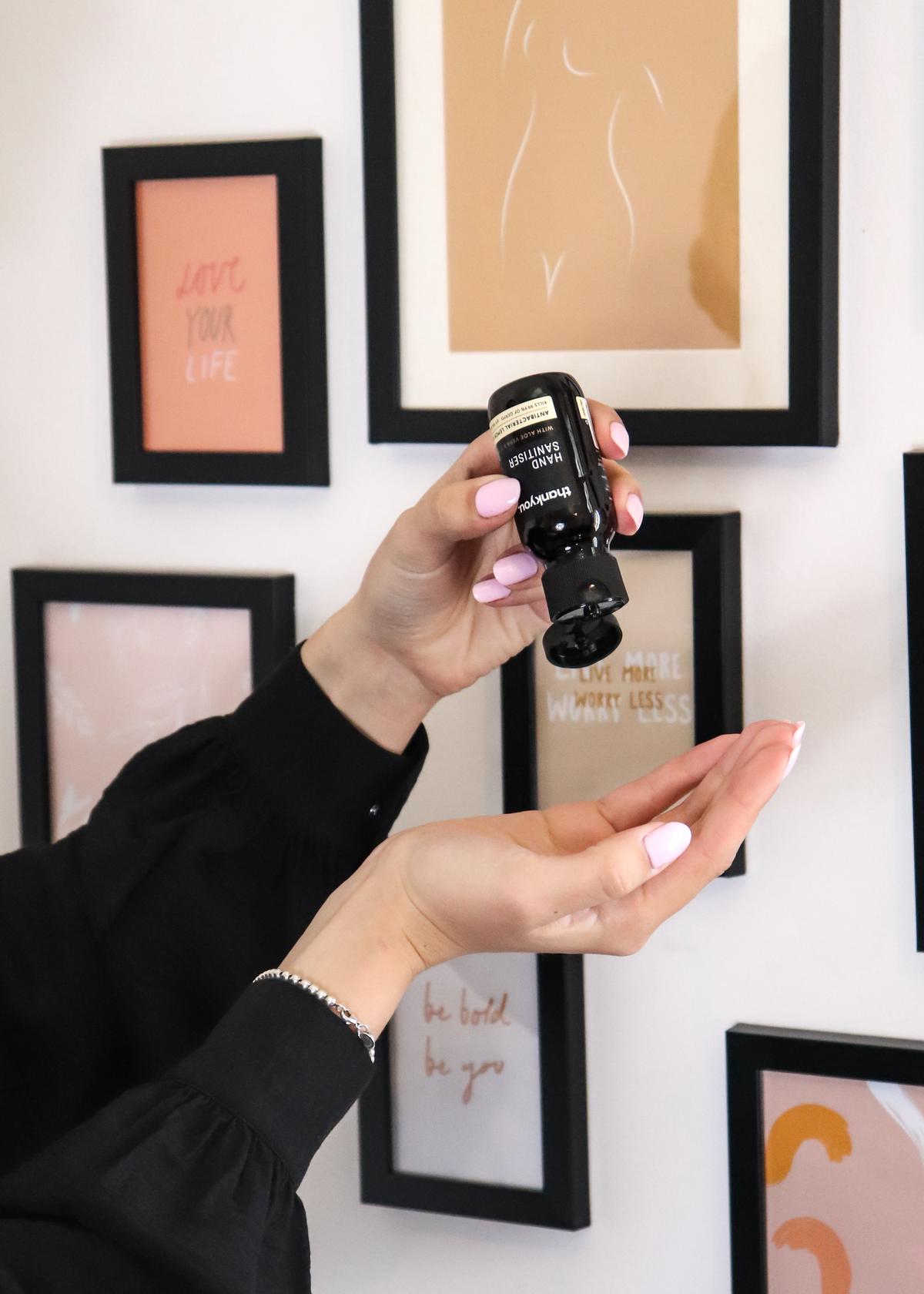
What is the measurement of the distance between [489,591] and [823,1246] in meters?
0.45

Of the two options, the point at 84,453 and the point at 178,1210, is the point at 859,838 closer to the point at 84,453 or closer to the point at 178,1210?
the point at 178,1210

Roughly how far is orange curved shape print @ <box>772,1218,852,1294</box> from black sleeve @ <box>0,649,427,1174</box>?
34 centimetres

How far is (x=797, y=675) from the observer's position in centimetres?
84

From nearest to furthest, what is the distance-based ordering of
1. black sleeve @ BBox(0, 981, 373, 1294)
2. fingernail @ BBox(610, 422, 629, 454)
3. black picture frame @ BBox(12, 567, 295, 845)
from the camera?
Result: black sleeve @ BBox(0, 981, 373, 1294) < fingernail @ BBox(610, 422, 629, 454) < black picture frame @ BBox(12, 567, 295, 845)

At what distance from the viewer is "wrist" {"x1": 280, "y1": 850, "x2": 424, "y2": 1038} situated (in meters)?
0.70

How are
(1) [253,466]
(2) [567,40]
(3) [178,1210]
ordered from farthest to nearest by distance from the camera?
1. (1) [253,466]
2. (2) [567,40]
3. (3) [178,1210]

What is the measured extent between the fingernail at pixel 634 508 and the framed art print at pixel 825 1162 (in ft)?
1.15

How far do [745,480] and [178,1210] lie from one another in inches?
19.5

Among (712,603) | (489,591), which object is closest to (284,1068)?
(489,591)

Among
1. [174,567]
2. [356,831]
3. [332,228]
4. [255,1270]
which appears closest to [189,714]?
[174,567]

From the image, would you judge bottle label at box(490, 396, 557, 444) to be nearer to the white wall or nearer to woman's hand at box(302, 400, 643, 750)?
woman's hand at box(302, 400, 643, 750)

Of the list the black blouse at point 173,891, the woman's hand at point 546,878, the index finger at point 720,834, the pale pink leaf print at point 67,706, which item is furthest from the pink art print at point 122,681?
the index finger at point 720,834

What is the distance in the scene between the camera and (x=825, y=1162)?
2.81 ft

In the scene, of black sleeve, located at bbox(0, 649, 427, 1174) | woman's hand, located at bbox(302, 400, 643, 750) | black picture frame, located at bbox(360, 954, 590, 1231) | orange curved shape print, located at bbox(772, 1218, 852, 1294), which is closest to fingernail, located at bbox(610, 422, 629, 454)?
woman's hand, located at bbox(302, 400, 643, 750)
